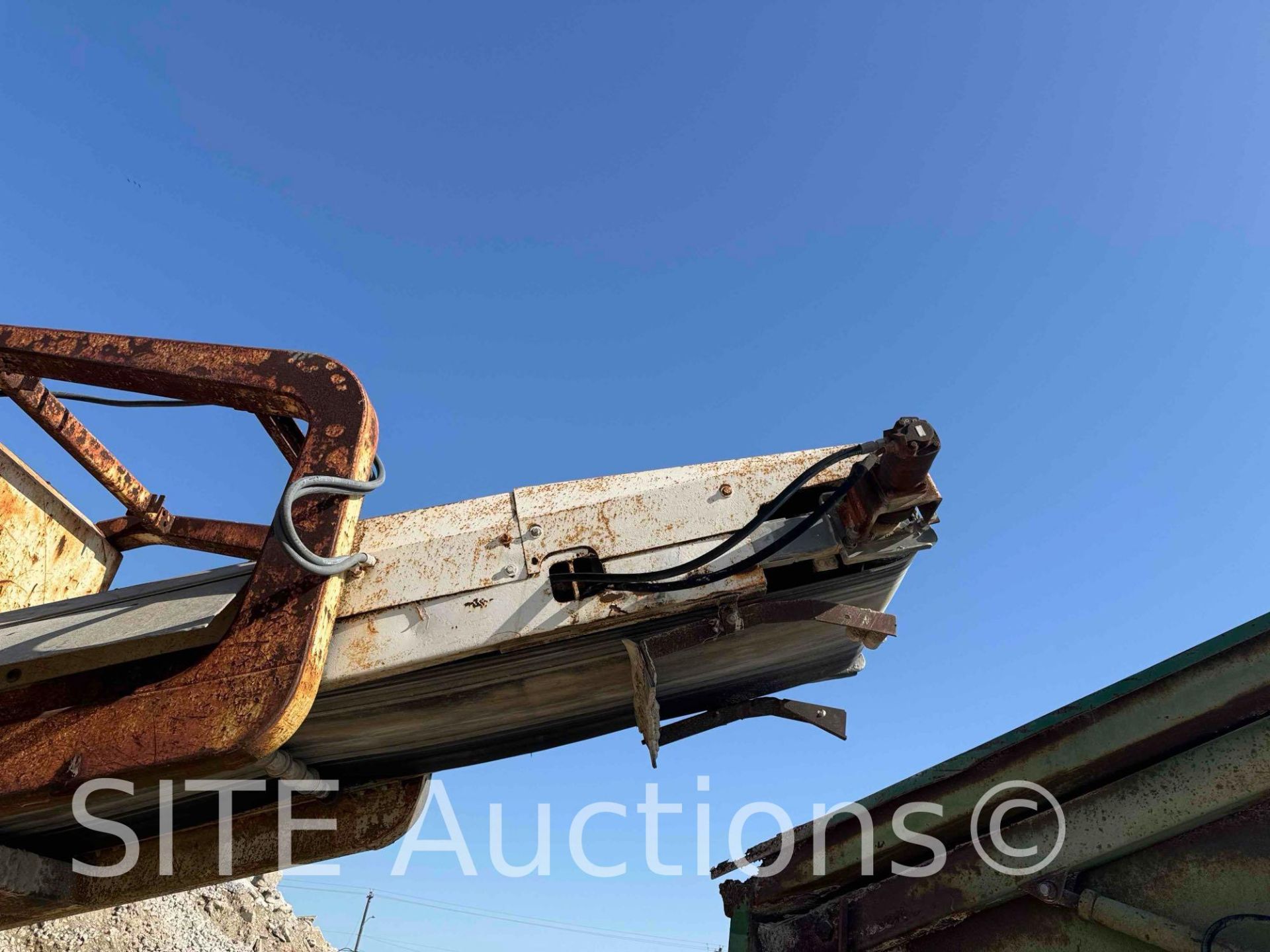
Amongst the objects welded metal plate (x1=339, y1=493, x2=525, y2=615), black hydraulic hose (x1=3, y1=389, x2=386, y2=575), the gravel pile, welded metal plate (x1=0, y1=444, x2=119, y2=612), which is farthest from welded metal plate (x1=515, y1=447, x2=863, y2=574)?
the gravel pile

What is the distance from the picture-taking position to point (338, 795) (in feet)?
9.00

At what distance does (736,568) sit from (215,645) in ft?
4.29

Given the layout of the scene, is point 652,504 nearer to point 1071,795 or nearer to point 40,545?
point 1071,795

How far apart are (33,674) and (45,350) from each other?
100 cm

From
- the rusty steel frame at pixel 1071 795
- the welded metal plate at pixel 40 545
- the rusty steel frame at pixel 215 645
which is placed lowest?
the rusty steel frame at pixel 1071 795

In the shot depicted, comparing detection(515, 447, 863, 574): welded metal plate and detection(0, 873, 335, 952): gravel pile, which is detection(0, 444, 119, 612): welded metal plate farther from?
detection(0, 873, 335, 952): gravel pile

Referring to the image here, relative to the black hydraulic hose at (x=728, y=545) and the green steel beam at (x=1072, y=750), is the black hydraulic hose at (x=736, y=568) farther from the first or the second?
the green steel beam at (x=1072, y=750)

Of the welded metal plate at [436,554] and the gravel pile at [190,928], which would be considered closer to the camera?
the welded metal plate at [436,554]

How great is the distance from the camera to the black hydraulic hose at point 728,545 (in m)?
2.01

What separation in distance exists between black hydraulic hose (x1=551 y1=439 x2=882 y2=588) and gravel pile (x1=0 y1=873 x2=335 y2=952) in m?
5.78

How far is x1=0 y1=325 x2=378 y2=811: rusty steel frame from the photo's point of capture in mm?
1751

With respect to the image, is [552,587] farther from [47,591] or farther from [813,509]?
[47,591]

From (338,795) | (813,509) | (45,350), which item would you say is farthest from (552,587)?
(45,350)


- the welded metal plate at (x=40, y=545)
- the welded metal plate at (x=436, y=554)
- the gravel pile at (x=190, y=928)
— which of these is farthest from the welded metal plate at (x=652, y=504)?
the gravel pile at (x=190, y=928)
